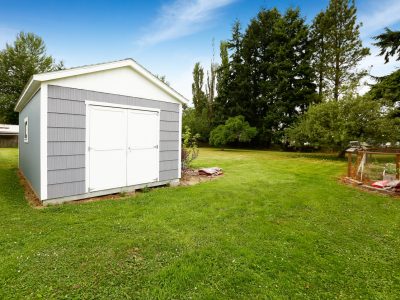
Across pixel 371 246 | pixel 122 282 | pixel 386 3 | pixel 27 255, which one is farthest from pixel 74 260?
pixel 386 3

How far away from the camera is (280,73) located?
2189 centimetres

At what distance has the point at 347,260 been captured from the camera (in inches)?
110

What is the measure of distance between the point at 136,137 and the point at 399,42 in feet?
56.1

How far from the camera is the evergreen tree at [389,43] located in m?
13.8

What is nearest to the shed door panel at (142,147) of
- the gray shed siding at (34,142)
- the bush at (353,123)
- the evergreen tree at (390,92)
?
the gray shed siding at (34,142)

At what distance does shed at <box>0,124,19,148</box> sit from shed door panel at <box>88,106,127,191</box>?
22015mm

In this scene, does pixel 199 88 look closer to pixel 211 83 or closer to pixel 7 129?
pixel 211 83

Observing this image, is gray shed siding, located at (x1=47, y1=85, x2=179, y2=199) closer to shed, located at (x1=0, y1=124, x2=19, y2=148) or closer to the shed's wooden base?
the shed's wooden base

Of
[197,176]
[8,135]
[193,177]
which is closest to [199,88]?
[8,135]

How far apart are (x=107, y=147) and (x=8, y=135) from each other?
23.9m

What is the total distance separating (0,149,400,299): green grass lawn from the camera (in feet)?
7.32

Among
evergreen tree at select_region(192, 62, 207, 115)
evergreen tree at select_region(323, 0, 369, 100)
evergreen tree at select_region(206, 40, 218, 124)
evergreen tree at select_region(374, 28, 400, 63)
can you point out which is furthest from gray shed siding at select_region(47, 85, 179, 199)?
evergreen tree at select_region(192, 62, 207, 115)

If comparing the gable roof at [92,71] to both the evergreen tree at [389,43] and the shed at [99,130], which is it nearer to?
the shed at [99,130]

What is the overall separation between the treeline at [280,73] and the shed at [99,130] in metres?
12.3
